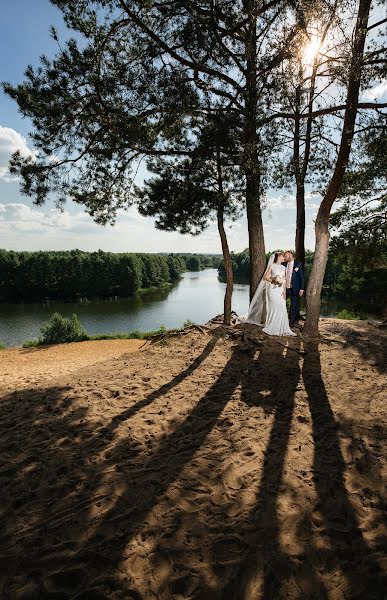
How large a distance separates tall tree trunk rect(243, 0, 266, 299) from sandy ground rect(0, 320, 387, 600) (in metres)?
4.52

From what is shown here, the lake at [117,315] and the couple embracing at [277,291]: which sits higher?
the couple embracing at [277,291]

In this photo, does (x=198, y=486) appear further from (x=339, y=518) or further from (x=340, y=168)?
(x=340, y=168)

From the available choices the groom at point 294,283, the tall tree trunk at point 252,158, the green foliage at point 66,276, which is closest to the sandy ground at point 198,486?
the groom at point 294,283

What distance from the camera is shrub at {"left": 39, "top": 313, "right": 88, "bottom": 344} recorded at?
17.7m

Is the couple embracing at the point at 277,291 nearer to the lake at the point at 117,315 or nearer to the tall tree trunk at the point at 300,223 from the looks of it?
the tall tree trunk at the point at 300,223

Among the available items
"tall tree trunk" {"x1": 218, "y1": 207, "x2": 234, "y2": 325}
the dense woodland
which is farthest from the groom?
the dense woodland

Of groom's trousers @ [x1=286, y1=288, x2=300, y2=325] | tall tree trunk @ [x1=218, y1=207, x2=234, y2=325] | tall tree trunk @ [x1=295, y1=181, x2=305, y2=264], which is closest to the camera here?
groom's trousers @ [x1=286, y1=288, x2=300, y2=325]

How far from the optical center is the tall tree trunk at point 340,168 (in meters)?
6.48

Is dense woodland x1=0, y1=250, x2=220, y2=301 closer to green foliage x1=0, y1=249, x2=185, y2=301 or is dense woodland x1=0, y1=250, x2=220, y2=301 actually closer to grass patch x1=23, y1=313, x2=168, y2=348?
green foliage x1=0, y1=249, x2=185, y2=301

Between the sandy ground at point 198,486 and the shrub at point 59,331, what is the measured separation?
1156 centimetres

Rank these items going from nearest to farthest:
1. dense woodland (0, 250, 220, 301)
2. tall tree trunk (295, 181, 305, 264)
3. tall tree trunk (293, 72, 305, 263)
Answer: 1. tall tree trunk (293, 72, 305, 263)
2. tall tree trunk (295, 181, 305, 264)
3. dense woodland (0, 250, 220, 301)


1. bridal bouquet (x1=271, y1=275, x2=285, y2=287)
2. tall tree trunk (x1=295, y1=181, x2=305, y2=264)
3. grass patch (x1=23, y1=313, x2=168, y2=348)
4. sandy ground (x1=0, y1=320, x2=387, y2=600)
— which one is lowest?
grass patch (x1=23, y1=313, x2=168, y2=348)

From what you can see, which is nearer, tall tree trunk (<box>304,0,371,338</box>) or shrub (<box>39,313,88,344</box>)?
tall tree trunk (<box>304,0,371,338</box>)

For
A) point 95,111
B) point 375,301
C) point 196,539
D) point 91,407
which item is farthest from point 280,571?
point 375,301
